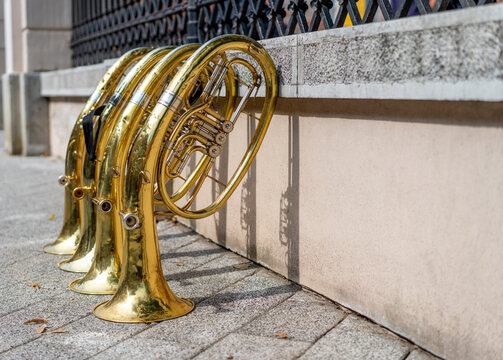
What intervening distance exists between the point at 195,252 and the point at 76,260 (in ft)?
2.58

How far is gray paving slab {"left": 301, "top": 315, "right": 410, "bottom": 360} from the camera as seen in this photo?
2.73 metres

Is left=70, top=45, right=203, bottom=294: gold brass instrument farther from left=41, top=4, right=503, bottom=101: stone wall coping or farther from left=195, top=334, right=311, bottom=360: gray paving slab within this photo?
left=195, top=334, right=311, bottom=360: gray paving slab

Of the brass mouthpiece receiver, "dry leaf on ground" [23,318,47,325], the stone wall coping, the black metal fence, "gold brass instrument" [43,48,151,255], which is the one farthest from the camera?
"gold brass instrument" [43,48,151,255]

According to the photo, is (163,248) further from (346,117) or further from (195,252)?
(346,117)

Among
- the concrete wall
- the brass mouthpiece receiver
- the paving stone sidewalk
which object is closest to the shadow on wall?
the concrete wall

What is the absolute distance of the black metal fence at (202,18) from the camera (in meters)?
3.38

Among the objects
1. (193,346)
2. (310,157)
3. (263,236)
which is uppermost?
(310,157)

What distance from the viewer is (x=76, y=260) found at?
13.3 ft

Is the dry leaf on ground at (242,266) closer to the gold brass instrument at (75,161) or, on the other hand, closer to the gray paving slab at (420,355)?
the gold brass instrument at (75,161)

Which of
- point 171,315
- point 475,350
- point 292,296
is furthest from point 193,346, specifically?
point 475,350

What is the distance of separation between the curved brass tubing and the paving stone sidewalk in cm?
12

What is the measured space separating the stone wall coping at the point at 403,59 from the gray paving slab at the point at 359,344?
3.44ft

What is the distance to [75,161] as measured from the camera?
4355 millimetres

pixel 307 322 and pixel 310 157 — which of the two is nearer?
pixel 307 322
